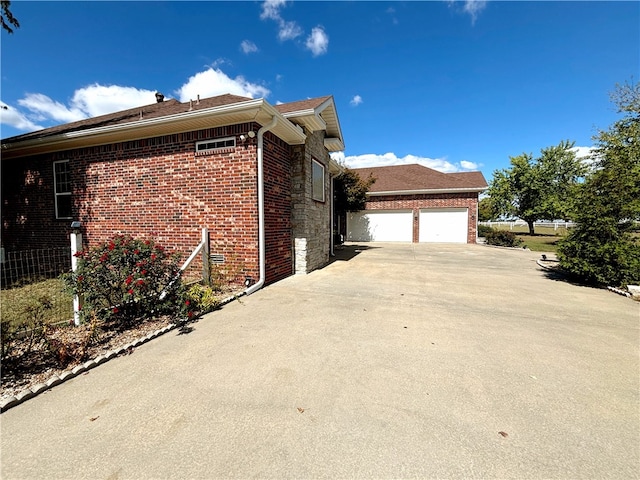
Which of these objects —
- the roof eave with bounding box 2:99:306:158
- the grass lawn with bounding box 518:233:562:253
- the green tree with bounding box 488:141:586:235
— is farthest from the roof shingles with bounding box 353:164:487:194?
the roof eave with bounding box 2:99:306:158

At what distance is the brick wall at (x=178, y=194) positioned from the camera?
6184 mm

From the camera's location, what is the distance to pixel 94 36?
7691mm

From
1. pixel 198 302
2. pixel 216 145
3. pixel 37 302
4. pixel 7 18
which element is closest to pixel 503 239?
pixel 216 145

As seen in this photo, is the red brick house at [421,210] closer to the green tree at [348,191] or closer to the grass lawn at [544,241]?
the grass lawn at [544,241]

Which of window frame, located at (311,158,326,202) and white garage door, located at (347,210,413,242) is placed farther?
white garage door, located at (347,210,413,242)

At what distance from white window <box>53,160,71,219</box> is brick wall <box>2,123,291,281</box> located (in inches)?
8.0

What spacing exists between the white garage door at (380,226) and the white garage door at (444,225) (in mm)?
923

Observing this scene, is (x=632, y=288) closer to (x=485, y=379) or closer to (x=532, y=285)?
(x=532, y=285)

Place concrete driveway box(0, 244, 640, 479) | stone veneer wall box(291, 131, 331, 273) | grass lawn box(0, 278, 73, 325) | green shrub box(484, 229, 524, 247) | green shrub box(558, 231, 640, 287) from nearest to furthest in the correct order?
concrete driveway box(0, 244, 640, 479)
grass lawn box(0, 278, 73, 325)
green shrub box(558, 231, 640, 287)
stone veneer wall box(291, 131, 331, 273)
green shrub box(484, 229, 524, 247)

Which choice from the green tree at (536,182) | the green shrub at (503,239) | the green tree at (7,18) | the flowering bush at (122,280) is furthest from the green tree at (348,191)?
the green tree at (536,182)

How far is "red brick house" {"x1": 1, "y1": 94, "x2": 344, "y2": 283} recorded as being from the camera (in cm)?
612

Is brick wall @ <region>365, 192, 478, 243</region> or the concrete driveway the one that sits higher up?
brick wall @ <region>365, 192, 478, 243</region>

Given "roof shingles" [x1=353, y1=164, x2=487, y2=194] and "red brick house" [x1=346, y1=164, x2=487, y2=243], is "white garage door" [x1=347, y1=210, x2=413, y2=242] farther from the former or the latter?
"roof shingles" [x1=353, y1=164, x2=487, y2=194]

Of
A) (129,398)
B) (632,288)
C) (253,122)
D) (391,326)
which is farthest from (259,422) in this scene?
(632,288)
